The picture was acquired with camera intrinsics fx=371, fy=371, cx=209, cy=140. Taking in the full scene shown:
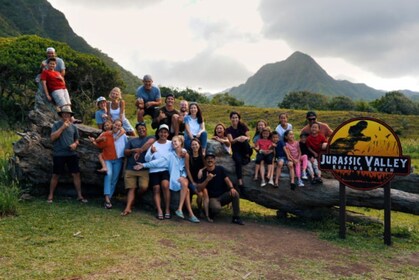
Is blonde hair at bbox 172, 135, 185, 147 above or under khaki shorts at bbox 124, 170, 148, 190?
above

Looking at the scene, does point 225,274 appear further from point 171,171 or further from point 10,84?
point 10,84

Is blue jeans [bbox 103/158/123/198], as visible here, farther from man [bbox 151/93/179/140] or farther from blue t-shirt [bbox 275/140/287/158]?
blue t-shirt [bbox 275/140/287/158]

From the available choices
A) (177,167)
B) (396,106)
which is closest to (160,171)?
(177,167)

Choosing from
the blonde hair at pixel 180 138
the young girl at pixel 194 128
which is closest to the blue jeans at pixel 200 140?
the young girl at pixel 194 128

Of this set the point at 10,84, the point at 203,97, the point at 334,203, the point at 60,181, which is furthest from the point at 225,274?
the point at 203,97

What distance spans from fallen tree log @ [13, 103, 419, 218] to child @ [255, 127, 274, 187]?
32 cm

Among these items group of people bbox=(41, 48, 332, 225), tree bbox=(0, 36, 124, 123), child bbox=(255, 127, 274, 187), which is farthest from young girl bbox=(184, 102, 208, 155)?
tree bbox=(0, 36, 124, 123)

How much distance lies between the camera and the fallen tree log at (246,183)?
8562 mm

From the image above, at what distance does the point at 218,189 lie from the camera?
8.61 meters

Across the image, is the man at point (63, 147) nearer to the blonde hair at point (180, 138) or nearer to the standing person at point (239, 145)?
the blonde hair at point (180, 138)

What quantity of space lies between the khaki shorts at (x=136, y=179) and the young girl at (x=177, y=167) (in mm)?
195

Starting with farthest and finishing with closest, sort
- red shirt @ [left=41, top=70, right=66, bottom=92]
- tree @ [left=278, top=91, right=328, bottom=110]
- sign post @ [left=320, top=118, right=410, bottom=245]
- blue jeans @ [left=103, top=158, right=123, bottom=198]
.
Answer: tree @ [left=278, top=91, right=328, bottom=110]
red shirt @ [left=41, top=70, right=66, bottom=92]
blue jeans @ [left=103, top=158, right=123, bottom=198]
sign post @ [left=320, top=118, right=410, bottom=245]

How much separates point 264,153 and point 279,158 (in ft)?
1.28

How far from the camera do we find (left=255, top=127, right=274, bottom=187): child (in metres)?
8.84
